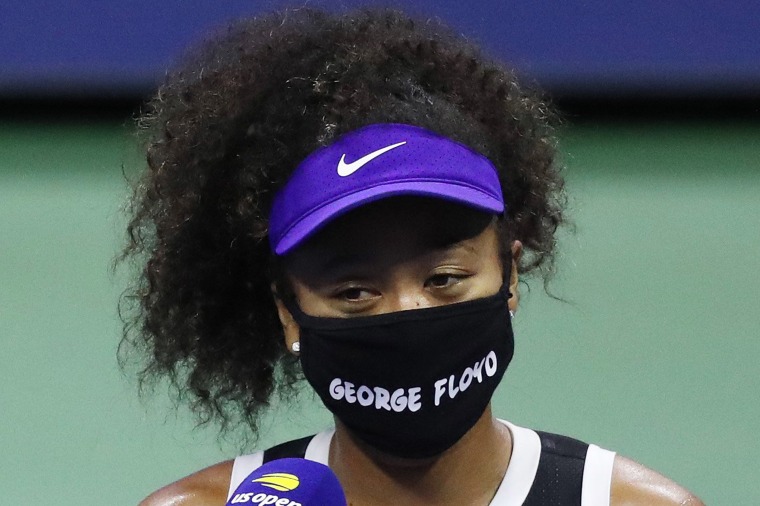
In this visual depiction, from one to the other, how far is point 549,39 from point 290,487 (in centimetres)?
356

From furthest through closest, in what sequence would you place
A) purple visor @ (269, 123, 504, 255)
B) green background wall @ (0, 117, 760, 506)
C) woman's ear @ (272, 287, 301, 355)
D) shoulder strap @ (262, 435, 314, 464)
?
green background wall @ (0, 117, 760, 506) → shoulder strap @ (262, 435, 314, 464) → woman's ear @ (272, 287, 301, 355) → purple visor @ (269, 123, 504, 255)

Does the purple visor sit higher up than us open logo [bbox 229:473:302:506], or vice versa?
the purple visor

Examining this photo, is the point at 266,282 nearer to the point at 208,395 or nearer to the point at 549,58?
the point at 208,395

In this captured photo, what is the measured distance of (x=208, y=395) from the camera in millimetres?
1637

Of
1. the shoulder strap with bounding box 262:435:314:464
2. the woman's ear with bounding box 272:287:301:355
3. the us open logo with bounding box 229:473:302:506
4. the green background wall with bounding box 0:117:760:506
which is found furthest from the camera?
the green background wall with bounding box 0:117:760:506

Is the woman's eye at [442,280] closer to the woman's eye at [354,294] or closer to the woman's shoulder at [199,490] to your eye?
the woman's eye at [354,294]

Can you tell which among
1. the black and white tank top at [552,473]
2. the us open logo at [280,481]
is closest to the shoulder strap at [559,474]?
the black and white tank top at [552,473]

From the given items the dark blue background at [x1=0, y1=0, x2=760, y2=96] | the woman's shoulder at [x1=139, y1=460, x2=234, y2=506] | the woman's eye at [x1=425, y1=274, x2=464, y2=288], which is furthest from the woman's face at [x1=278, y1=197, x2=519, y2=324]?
the dark blue background at [x1=0, y1=0, x2=760, y2=96]

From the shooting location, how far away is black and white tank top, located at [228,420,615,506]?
1.41 meters

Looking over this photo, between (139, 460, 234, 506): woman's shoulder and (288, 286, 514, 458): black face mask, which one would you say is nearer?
(288, 286, 514, 458): black face mask

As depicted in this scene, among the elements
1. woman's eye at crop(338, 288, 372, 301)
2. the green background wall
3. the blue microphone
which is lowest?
the green background wall

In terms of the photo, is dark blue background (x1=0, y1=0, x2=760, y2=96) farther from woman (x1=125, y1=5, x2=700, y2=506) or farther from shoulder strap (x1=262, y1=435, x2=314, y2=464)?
shoulder strap (x1=262, y1=435, x2=314, y2=464)

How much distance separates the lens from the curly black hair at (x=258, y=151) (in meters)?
1.39

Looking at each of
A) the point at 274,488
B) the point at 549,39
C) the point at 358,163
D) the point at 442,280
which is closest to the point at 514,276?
the point at 442,280
